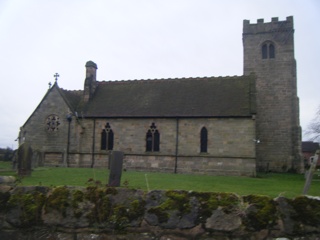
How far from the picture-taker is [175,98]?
29.7 meters

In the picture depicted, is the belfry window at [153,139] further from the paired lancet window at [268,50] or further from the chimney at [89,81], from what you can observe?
the paired lancet window at [268,50]

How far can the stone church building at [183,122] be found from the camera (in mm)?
26312

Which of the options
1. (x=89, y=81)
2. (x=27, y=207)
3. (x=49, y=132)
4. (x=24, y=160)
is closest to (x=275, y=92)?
(x=89, y=81)

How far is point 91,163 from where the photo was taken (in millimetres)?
29047

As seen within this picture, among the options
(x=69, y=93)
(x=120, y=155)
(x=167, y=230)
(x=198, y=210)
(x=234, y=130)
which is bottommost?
(x=167, y=230)

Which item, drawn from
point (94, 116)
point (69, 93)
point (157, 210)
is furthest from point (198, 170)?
point (157, 210)

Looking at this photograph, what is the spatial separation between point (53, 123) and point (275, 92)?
23761 mm

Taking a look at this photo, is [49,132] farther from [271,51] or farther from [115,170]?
[271,51]

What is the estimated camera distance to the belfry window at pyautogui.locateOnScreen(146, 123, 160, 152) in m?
28.0

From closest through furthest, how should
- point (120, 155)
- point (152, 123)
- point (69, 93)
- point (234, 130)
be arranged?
point (120, 155), point (234, 130), point (152, 123), point (69, 93)

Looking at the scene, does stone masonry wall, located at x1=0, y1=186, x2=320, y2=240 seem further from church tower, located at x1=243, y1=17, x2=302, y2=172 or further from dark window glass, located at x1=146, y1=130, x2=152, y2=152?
church tower, located at x1=243, y1=17, x2=302, y2=172

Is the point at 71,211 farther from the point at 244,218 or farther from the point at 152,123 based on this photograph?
the point at 152,123

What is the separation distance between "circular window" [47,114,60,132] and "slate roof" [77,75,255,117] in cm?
255

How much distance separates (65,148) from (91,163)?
9.26 ft
